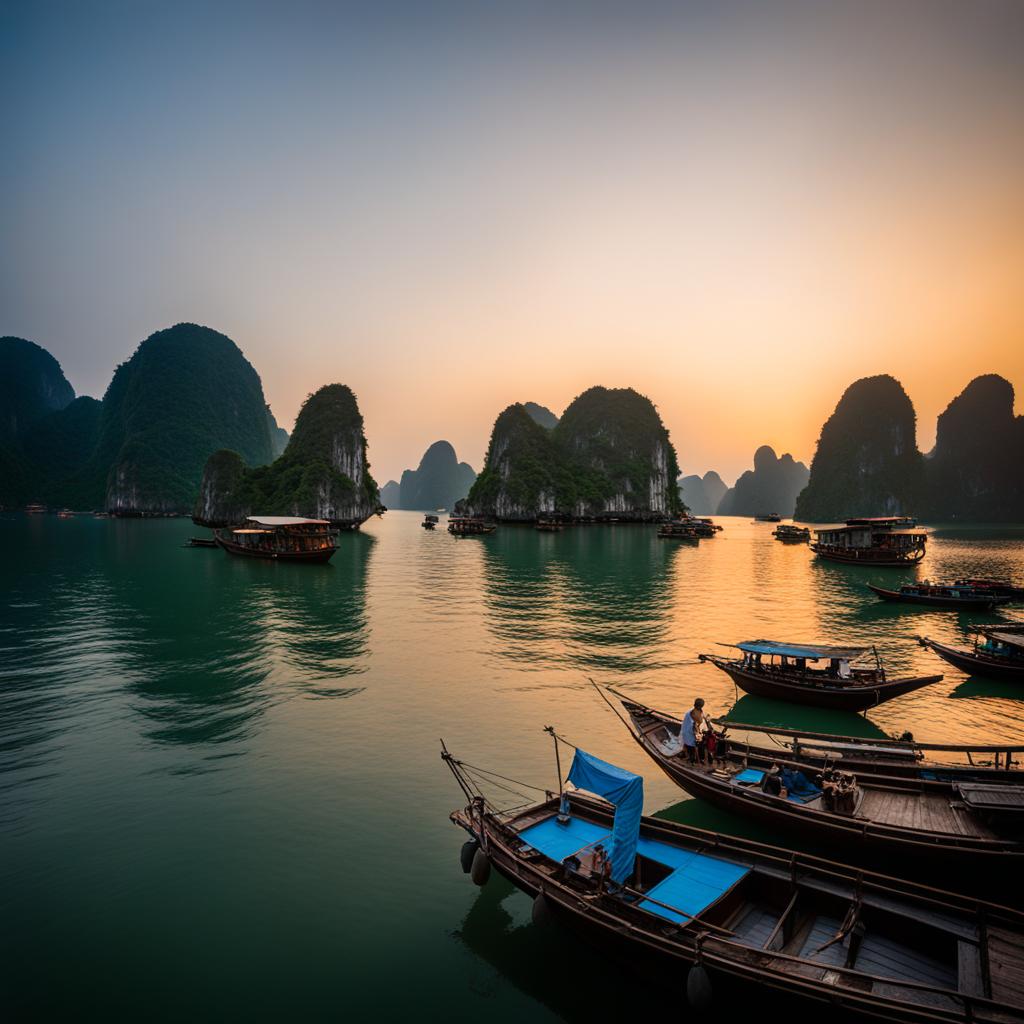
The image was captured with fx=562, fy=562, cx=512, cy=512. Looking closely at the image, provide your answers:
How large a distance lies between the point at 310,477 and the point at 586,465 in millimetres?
64484

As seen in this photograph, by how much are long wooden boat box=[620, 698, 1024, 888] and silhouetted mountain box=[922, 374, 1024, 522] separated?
187688 mm

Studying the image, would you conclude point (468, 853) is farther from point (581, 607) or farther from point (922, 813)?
point (581, 607)

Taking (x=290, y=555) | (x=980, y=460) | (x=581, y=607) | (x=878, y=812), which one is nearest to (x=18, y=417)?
(x=290, y=555)

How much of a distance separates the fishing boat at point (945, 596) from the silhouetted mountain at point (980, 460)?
6235 inches

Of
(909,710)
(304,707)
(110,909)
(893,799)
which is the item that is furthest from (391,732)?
(909,710)

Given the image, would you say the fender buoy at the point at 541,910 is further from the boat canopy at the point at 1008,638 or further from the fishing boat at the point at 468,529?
the fishing boat at the point at 468,529

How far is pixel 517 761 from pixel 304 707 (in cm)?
723

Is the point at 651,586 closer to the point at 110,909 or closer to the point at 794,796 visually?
the point at 794,796

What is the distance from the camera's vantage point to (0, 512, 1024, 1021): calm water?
7508 mm

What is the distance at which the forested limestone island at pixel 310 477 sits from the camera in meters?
95.9

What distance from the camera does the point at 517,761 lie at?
1368 centimetres

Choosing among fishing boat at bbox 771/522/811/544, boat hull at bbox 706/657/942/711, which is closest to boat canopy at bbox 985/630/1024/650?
boat hull at bbox 706/657/942/711

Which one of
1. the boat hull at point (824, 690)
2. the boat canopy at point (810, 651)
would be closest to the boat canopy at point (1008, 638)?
the boat hull at point (824, 690)

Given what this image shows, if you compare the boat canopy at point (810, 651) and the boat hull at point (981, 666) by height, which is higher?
the boat canopy at point (810, 651)
